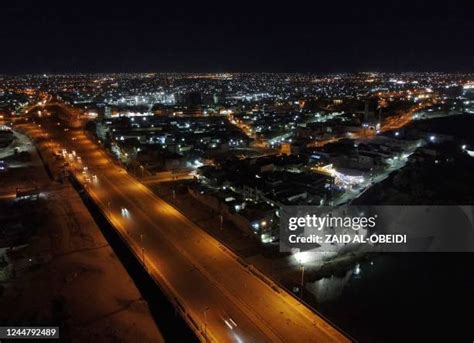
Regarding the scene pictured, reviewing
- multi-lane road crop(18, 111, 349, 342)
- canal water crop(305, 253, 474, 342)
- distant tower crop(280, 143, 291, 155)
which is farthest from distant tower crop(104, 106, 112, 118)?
canal water crop(305, 253, 474, 342)

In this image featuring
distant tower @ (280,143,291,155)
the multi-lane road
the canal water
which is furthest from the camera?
distant tower @ (280,143,291,155)

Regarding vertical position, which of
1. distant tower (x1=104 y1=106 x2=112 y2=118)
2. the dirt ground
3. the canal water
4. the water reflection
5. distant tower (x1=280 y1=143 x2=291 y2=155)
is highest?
distant tower (x1=104 y1=106 x2=112 y2=118)

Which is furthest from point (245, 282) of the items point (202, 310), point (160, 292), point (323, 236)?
point (323, 236)

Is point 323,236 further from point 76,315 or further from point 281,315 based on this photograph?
point 76,315

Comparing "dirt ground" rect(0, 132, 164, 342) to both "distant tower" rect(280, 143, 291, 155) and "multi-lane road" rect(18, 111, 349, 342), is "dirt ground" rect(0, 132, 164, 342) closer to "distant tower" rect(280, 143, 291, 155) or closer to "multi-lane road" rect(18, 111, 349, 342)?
"multi-lane road" rect(18, 111, 349, 342)

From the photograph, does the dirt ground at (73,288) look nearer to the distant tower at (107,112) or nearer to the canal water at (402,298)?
the canal water at (402,298)

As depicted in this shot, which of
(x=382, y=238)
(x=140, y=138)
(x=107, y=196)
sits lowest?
(x=382, y=238)

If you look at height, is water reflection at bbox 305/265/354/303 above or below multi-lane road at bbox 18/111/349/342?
below

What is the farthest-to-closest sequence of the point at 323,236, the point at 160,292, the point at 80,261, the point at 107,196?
the point at 107,196, the point at 323,236, the point at 80,261, the point at 160,292
